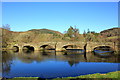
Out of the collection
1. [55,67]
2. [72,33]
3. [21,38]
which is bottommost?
[55,67]

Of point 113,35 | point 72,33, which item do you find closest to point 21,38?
point 72,33

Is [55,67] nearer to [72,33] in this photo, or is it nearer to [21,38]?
[72,33]

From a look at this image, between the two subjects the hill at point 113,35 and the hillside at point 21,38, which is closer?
the hillside at point 21,38

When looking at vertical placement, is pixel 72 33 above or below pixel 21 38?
above

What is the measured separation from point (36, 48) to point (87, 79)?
5637 cm

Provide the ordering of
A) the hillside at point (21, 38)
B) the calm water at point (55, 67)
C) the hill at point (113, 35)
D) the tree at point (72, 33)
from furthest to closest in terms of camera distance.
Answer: the tree at point (72, 33)
the hill at point (113, 35)
the hillside at point (21, 38)
the calm water at point (55, 67)

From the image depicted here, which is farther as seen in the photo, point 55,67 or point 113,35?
point 113,35

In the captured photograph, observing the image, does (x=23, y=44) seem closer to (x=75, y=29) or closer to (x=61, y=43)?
(x=61, y=43)

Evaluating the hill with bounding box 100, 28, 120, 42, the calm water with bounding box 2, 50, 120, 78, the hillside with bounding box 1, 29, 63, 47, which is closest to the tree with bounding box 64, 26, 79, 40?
the hillside with bounding box 1, 29, 63, 47

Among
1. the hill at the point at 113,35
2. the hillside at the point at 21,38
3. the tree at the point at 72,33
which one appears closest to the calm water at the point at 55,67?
the hillside at the point at 21,38

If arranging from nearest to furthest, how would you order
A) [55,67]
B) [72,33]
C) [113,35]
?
[55,67] → [72,33] → [113,35]

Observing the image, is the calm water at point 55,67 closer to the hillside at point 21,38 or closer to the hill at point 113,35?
the hillside at point 21,38

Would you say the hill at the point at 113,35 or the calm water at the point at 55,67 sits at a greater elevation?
the hill at the point at 113,35

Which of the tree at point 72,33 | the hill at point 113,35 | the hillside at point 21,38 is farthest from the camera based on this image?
the tree at point 72,33
